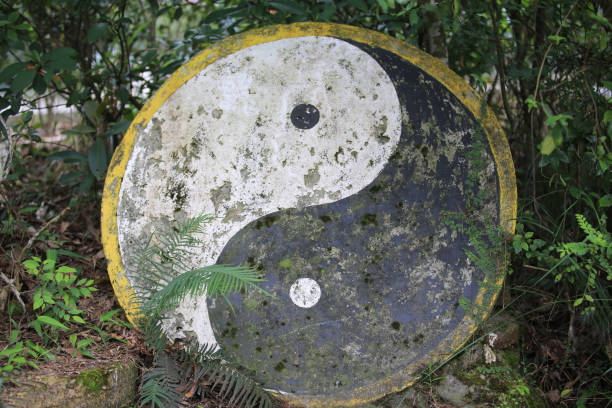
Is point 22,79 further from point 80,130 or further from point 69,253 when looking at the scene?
point 69,253

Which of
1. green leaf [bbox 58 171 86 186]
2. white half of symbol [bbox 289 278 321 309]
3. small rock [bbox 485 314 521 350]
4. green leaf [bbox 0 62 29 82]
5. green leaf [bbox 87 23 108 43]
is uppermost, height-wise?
green leaf [bbox 87 23 108 43]

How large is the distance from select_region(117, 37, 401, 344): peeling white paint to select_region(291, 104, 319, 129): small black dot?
22mm

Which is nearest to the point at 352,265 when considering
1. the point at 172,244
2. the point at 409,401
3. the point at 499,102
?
the point at 409,401

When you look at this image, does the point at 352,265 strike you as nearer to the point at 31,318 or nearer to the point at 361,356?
the point at 361,356

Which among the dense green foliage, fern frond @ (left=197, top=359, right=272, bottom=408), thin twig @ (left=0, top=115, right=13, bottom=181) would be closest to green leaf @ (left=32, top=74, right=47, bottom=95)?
the dense green foliage

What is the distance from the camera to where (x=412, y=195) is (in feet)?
6.40

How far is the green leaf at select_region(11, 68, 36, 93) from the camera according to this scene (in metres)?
1.95

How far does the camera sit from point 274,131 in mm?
1942

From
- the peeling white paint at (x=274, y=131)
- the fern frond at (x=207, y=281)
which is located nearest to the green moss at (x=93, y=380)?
the fern frond at (x=207, y=281)

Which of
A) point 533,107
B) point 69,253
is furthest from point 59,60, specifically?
point 533,107

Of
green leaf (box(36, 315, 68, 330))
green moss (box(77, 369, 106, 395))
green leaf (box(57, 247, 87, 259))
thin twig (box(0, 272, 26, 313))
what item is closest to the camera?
green moss (box(77, 369, 106, 395))

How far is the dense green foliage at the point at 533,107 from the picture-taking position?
1.84 meters

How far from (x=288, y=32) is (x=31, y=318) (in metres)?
1.56

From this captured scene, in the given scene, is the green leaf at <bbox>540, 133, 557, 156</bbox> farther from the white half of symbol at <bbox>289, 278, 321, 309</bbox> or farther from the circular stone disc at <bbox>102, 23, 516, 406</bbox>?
the white half of symbol at <bbox>289, 278, 321, 309</bbox>
